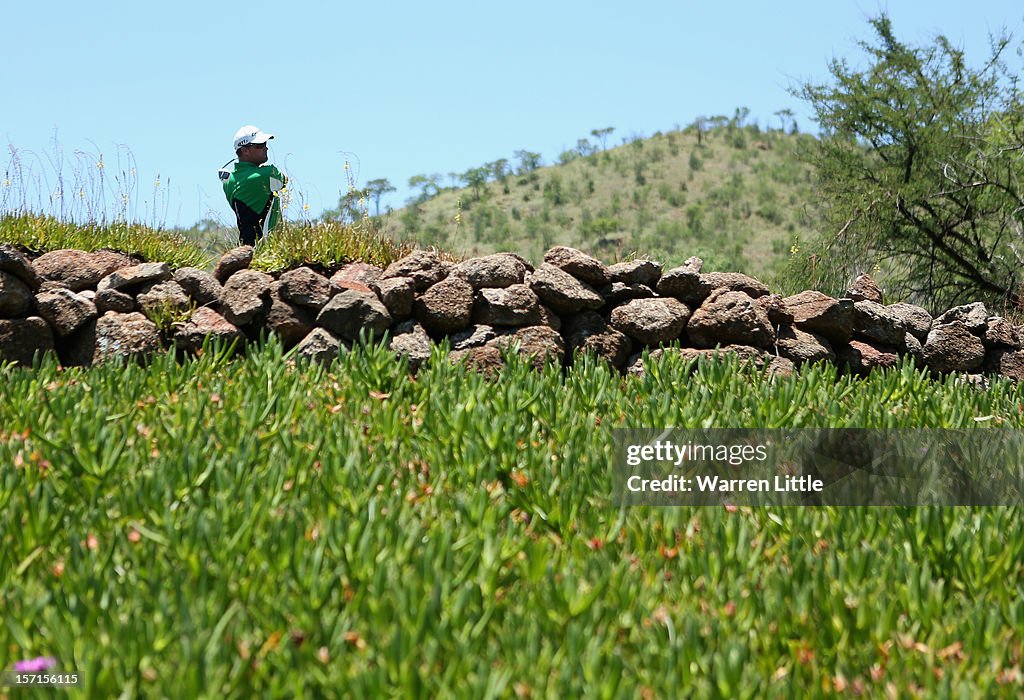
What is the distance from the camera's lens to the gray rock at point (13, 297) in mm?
6449

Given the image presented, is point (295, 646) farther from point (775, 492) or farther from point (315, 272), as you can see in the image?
point (315, 272)

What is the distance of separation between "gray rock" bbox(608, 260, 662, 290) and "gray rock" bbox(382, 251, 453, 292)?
1222mm

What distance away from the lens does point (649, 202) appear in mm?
39469

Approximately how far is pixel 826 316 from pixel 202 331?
4512 mm

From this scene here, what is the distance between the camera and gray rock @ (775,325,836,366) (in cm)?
697

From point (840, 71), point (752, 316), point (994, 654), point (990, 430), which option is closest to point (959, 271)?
point (840, 71)

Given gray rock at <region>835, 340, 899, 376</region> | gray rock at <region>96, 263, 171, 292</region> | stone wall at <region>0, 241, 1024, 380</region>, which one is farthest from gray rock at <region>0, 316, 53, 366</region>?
gray rock at <region>835, 340, 899, 376</region>

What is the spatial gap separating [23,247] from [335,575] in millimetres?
6217

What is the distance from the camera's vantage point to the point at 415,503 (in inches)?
148

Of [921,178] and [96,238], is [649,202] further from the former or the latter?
[96,238]

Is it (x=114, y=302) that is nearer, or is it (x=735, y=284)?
(x=114, y=302)

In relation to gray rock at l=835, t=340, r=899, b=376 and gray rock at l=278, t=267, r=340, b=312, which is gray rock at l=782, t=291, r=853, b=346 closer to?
gray rock at l=835, t=340, r=899, b=376

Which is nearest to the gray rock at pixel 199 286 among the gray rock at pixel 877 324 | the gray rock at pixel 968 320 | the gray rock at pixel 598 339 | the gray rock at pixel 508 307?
the gray rock at pixel 508 307

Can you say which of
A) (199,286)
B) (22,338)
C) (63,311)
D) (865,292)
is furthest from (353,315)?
(865,292)
